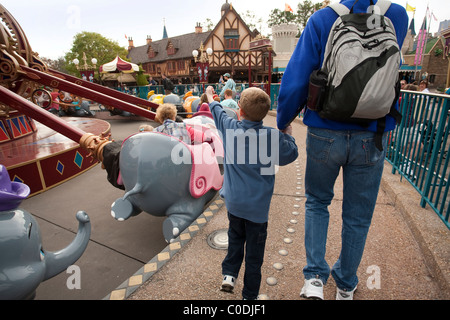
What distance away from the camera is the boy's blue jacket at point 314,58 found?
126cm

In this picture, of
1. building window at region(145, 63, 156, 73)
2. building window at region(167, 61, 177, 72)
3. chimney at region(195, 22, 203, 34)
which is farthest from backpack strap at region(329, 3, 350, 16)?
building window at region(145, 63, 156, 73)

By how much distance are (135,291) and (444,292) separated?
1922 mm

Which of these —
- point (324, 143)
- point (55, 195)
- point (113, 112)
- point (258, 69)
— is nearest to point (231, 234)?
point (324, 143)

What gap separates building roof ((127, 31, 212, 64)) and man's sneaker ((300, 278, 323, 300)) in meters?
30.1

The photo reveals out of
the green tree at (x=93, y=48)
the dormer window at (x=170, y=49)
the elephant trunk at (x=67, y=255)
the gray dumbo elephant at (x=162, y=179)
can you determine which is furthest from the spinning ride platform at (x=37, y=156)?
the green tree at (x=93, y=48)

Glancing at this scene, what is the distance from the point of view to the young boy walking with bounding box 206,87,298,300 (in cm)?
146

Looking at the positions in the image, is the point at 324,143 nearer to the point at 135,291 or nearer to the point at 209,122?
the point at 135,291

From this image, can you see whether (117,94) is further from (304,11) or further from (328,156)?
(304,11)

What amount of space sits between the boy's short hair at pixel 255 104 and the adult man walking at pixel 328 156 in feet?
0.35

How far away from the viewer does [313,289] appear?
57.0 inches

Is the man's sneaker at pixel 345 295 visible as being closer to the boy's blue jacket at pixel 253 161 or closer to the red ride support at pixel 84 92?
the boy's blue jacket at pixel 253 161

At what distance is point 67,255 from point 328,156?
1679 millimetres

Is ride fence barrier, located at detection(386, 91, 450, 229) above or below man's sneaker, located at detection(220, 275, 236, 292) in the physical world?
above

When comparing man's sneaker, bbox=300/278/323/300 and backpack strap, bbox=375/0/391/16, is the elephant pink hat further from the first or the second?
backpack strap, bbox=375/0/391/16
